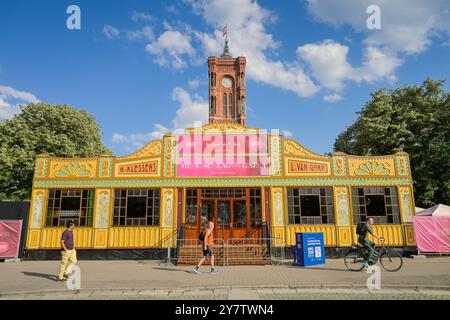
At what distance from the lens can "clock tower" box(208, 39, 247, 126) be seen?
60.2 metres

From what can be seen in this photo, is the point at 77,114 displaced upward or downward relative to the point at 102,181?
upward

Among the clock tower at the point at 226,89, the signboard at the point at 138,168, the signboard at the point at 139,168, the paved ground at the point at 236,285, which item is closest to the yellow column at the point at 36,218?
the signboard at the point at 138,168

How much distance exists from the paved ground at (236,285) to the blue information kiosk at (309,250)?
183 cm

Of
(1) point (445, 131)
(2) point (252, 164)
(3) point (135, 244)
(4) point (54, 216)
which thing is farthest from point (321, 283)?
(1) point (445, 131)

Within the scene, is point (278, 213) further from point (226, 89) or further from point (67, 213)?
point (226, 89)

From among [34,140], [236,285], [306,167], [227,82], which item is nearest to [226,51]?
[227,82]

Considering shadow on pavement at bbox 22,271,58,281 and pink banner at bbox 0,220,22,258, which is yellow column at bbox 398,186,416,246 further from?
pink banner at bbox 0,220,22,258

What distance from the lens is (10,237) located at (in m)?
15.6

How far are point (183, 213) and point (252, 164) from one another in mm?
4326

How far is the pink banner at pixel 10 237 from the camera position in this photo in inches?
607

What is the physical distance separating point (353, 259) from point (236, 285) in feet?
16.9

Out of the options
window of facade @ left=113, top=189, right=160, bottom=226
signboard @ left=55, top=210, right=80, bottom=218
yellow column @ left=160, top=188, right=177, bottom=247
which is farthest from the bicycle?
signboard @ left=55, top=210, right=80, bottom=218
